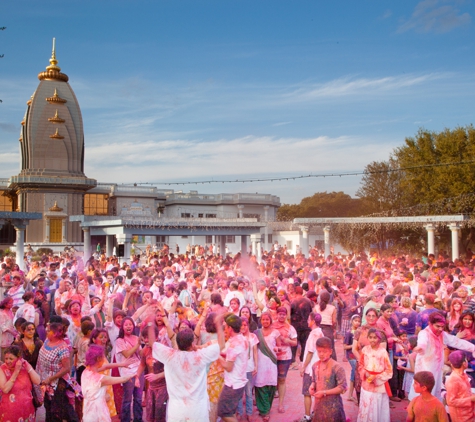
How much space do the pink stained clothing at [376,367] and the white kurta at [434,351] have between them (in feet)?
2.19

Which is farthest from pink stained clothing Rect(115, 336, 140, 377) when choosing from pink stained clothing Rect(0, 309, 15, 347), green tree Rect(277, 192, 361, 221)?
green tree Rect(277, 192, 361, 221)

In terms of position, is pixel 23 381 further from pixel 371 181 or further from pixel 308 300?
pixel 371 181

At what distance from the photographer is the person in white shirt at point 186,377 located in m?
5.57

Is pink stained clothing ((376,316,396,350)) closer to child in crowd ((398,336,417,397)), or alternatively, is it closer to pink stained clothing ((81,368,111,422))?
child in crowd ((398,336,417,397))

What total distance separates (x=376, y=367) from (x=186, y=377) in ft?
7.94

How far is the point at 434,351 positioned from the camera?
7.20 m

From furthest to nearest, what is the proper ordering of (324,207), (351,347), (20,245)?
(324,207), (20,245), (351,347)

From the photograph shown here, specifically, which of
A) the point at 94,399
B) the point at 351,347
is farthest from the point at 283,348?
the point at 94,399

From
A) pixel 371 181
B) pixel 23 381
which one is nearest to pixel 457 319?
pixel 23 381

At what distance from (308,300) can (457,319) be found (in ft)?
9.90

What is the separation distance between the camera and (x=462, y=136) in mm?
36656

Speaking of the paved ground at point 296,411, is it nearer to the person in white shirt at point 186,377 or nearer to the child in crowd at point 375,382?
the child in crowd at point 375,382

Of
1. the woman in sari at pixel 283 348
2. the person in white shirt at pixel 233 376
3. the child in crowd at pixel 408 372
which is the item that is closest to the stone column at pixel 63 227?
the woman in sari at pixel 283 348

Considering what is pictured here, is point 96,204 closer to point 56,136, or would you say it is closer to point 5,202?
point 5,202
